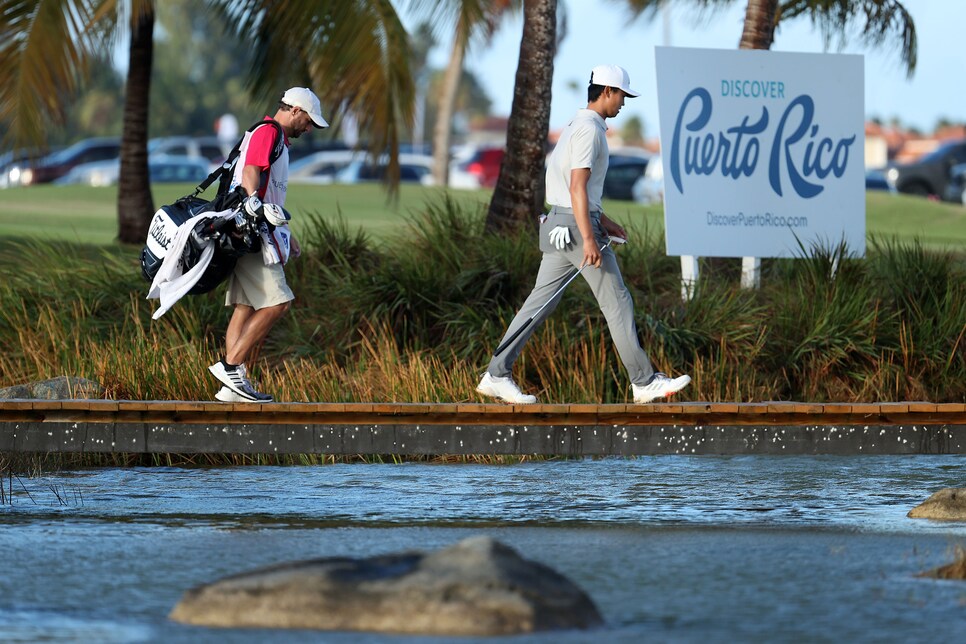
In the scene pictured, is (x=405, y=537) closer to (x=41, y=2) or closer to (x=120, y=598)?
(x=120, y=598)

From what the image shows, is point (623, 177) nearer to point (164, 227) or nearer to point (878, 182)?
point (878, 182)

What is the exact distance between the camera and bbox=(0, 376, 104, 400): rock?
36.8ft

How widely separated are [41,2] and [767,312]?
7.98 metres

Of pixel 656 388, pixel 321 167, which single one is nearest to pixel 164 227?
pixel 656 388

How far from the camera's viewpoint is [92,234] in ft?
74.3

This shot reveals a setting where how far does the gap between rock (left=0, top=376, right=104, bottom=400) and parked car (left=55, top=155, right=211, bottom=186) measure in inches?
1313

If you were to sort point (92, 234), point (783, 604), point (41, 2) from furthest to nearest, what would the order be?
1. point (92, 234)
2. point (41, 2)
3. point (783, 604)

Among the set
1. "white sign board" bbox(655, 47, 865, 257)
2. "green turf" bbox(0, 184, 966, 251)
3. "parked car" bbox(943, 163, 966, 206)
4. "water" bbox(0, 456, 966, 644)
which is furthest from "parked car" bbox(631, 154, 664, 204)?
"water" bbox(0, 456, 966, 644)

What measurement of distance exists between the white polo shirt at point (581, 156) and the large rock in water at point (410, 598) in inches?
151

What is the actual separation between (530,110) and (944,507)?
313 inches

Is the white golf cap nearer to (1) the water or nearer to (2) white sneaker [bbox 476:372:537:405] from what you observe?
(2) white sneaker [bbox 476:372:537:405]

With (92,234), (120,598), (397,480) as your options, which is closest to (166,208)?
(397,480)

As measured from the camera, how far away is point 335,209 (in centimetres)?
2705

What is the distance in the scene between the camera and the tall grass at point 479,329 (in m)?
11.9
